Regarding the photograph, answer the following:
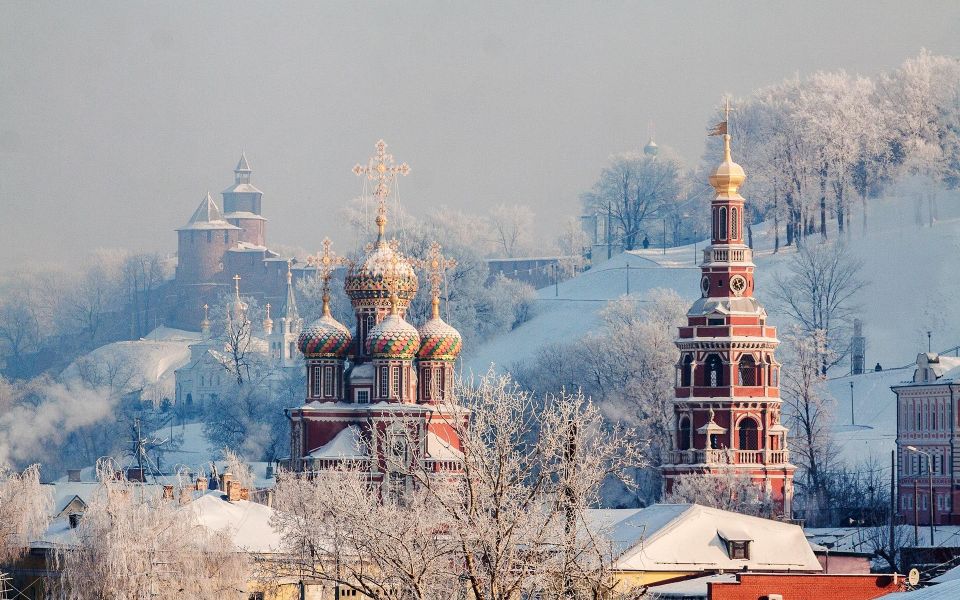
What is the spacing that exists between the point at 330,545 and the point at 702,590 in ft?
24.1

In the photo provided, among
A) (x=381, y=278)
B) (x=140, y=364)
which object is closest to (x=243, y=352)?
(x=140, y=364)

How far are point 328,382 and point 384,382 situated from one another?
2084 millimetres

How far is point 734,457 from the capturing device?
244 feet

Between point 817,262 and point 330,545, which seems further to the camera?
point 817,262

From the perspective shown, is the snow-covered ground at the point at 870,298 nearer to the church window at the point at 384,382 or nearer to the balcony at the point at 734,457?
the balcony at the point at 734,457

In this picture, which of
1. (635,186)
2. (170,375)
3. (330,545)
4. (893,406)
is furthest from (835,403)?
(170,375)

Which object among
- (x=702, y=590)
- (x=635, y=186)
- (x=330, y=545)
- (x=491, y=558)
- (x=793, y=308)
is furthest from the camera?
(x=635, y=186)

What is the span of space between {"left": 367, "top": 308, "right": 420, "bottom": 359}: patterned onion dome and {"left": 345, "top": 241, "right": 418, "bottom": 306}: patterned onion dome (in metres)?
2.46

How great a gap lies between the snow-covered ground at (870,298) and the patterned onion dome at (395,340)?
19888mm

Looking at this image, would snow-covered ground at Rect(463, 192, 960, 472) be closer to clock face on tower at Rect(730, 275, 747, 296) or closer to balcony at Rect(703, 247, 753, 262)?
clock face on tower at Rect(730, 275, 747, 296)

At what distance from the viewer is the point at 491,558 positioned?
32.9 meters

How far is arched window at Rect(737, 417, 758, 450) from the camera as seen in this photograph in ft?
247

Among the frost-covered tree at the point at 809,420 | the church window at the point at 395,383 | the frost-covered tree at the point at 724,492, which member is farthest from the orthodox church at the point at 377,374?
the frost-covered tree at the point at 809,420

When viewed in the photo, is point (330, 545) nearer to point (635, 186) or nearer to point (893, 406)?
point (893, 406)
